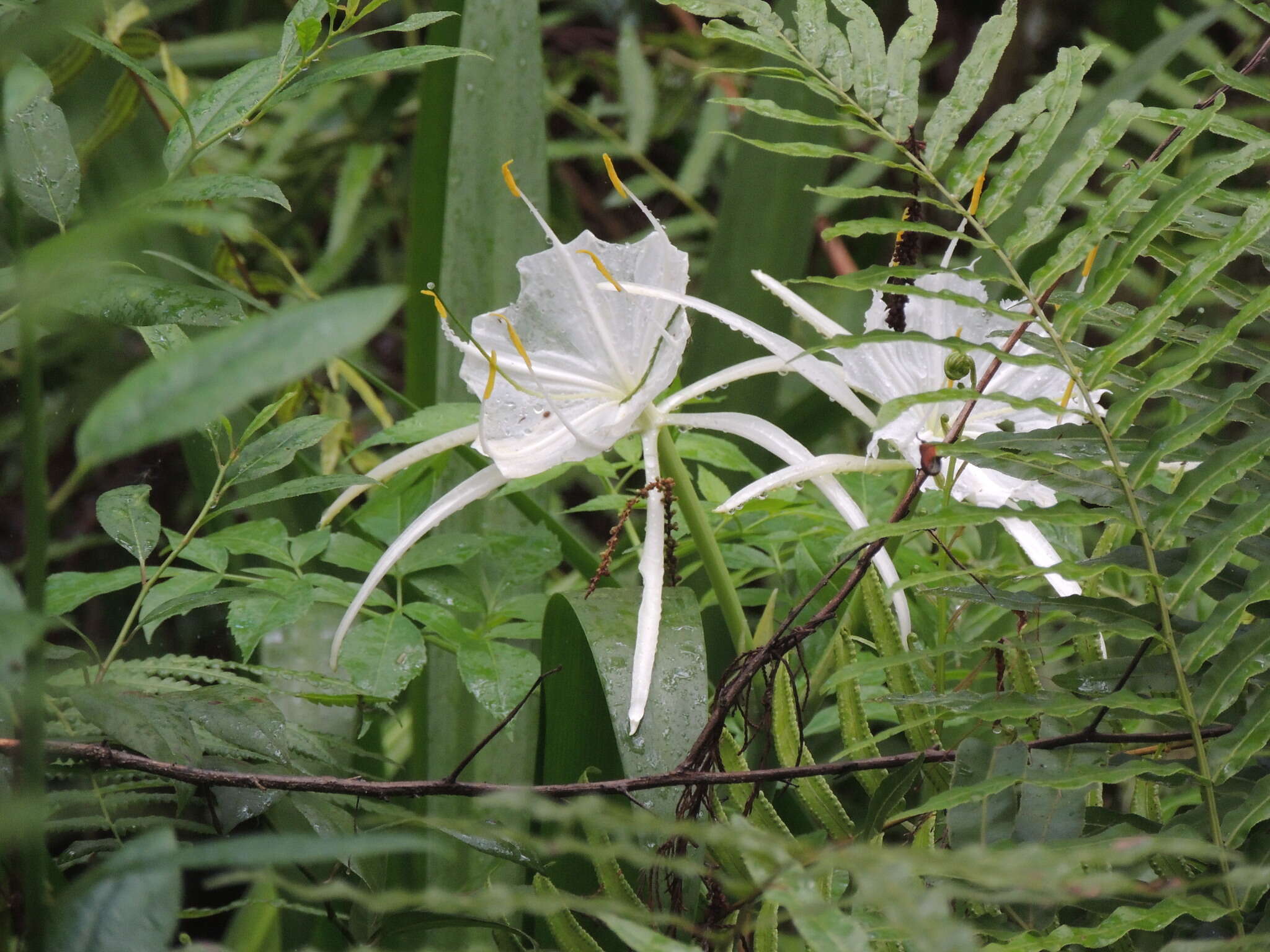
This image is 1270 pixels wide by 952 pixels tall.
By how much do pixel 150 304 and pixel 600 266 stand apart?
0.20m

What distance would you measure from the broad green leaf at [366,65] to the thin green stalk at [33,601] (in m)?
0.21

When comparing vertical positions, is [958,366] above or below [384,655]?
above

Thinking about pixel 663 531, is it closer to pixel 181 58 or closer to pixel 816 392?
pixel 816 392

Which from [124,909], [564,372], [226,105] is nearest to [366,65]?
[226,105]

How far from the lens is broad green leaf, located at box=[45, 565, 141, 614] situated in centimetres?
46

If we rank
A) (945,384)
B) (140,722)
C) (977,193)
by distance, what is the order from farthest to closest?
(945,384) < (977,193) < (140,722)

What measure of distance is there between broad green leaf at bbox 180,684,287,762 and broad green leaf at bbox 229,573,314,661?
3cm

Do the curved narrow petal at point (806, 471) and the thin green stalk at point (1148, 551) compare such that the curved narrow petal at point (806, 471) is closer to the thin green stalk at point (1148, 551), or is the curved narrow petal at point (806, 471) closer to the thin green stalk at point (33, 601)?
the thin green stalk at point (1148, 551)

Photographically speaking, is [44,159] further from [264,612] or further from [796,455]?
[796,455]

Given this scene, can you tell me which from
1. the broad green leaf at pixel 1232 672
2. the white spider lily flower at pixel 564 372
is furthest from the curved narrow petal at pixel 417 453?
the broad green leaf at pixel 1232 672

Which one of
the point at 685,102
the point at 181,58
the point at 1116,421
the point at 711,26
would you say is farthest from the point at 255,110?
the point at 685,102

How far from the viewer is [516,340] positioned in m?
0.52

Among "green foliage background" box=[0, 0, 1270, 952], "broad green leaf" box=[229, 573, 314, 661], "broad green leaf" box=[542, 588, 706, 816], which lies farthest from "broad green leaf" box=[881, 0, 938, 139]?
"broad green leaf" box=[229, 573, 314, 661]

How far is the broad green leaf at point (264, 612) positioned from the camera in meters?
0.46
